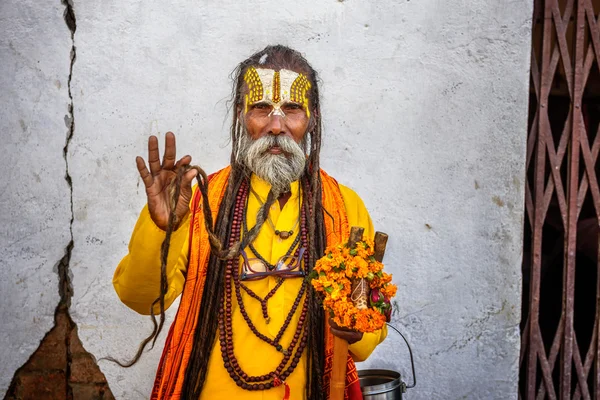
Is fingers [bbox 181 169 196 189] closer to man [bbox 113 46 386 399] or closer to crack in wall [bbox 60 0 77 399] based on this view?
man [bbox 113 46 386 399]

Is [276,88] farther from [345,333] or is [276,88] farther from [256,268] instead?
[345,333]

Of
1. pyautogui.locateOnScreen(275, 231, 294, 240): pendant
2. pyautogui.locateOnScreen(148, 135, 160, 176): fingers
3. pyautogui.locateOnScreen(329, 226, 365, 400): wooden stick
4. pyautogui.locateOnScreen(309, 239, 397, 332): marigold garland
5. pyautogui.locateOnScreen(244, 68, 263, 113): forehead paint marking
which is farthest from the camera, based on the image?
pyautogui.locateOnScreen(244, 68, 263, 113): forehead paint marking

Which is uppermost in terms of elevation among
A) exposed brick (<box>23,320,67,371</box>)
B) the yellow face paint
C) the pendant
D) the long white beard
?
the yellow face paint

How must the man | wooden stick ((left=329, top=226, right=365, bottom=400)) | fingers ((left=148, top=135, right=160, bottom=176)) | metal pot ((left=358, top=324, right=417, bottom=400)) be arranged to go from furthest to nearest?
metal pot ((left=358, top=324, right=417, bottom=400)) < the man < wooden stick ((left=329, top=226, right=365, bottom=400)) < fingers ((left=148, top=135, right=160, bottom=176))

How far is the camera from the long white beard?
9.36 feet

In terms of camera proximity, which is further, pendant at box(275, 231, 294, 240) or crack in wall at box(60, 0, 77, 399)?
crack in wall at box(60, 0, 77, 399)

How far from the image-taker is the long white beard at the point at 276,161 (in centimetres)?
285

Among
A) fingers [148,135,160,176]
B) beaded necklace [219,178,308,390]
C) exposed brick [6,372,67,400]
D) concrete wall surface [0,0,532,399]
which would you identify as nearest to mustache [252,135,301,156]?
beaded necklace [219,178,308,390]

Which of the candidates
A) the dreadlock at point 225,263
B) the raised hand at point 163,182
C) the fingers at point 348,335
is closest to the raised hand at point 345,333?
the fingers at point 348,335

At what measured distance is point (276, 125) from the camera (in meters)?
2.88

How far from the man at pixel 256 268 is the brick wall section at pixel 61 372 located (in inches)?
55.5

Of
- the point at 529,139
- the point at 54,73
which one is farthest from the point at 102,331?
the point at 529,139

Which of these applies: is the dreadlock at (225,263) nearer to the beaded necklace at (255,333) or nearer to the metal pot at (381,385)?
the beaded necklace at (255,333)

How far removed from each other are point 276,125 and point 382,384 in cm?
143
